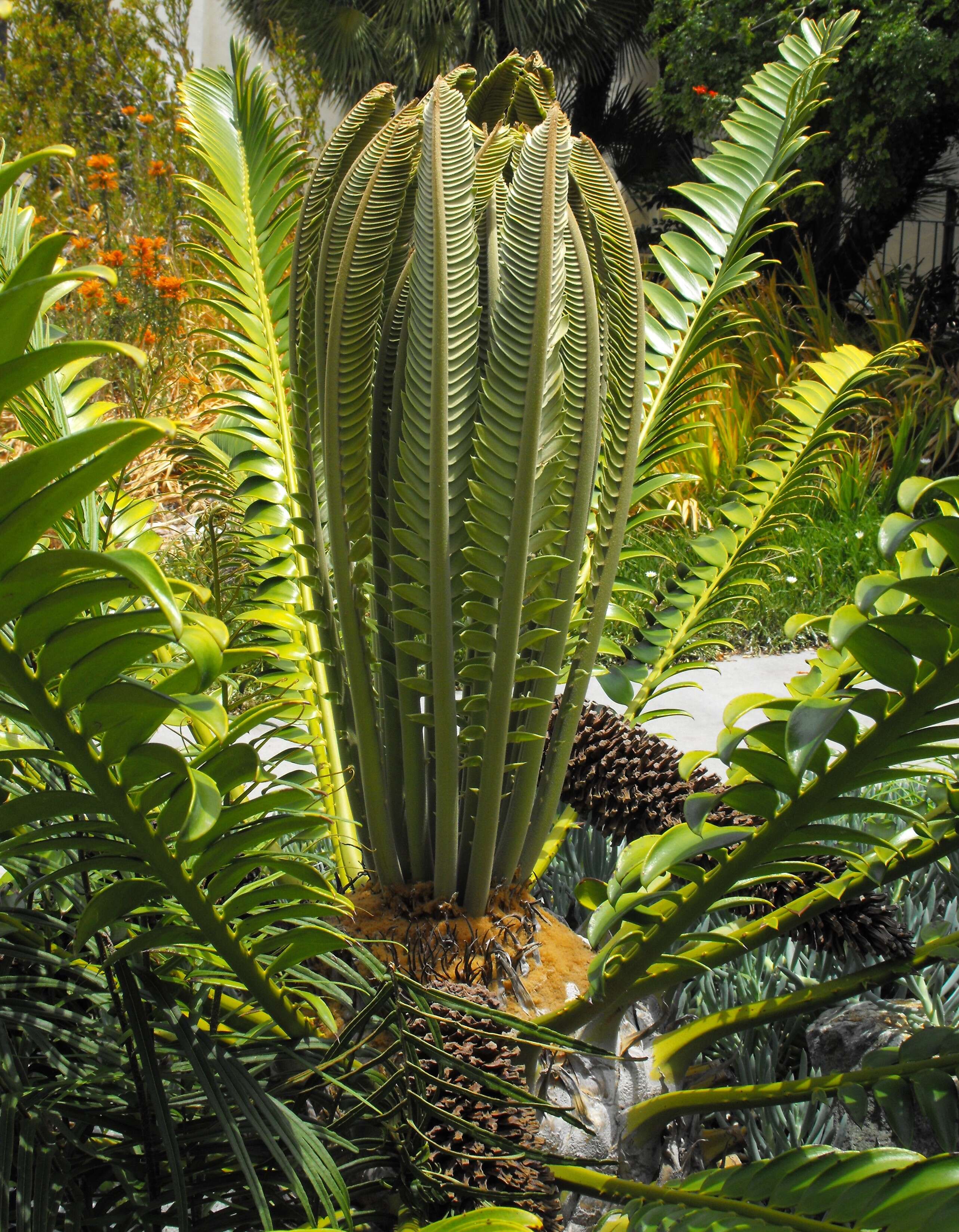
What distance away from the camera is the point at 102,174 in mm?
5715

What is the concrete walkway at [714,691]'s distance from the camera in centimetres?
334

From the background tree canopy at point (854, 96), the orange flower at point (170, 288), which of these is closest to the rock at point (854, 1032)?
the orange flower at point (170, 288)

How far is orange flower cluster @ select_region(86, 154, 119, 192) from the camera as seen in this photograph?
18.1 ft

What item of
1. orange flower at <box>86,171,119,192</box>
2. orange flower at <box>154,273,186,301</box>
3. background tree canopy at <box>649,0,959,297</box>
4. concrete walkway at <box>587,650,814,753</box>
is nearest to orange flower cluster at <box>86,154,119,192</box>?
orange flower at <box>86,171,119,192</box>

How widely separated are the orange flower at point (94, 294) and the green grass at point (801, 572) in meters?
3.02

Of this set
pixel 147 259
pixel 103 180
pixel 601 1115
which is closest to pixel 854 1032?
pixel 601 1115

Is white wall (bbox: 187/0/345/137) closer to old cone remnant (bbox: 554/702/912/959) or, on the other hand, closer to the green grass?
the green grass

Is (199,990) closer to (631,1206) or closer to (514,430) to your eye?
(631,1206)

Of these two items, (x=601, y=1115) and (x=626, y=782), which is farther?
(x=626, y=782)

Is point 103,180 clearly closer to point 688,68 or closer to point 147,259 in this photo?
point 147,259

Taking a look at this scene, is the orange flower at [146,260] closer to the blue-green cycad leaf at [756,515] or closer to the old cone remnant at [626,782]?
the blue-green cycad leaf at [756,515]

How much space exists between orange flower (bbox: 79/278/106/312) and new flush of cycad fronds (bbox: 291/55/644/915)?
415 cm

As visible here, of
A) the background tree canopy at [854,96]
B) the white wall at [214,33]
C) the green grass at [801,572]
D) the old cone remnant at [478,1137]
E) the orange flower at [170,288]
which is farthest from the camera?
the white wall at [214,33]

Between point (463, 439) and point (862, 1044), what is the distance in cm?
96
